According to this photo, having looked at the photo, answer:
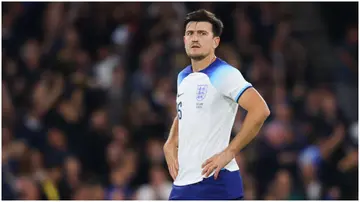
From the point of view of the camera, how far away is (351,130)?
→ 46.0ft

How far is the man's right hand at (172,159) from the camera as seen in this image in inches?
277

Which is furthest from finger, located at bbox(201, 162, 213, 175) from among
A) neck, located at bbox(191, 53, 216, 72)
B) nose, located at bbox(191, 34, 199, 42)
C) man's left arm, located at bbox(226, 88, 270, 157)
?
nose, located at bbox(191, 34, 199, 42)

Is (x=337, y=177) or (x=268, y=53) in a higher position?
(x=268, y=53)

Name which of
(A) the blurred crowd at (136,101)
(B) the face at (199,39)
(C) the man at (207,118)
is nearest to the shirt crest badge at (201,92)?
(C) the man at (207,118)

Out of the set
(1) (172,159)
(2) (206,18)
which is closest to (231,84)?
(2) (206,18)

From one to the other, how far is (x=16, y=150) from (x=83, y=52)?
2886 millimetres

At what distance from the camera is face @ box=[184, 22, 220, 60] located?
6.79m

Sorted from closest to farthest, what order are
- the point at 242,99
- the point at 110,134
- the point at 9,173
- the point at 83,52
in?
the point at 242,99 → the point at 9,173 → the point at 110,134 → the point at 83,52

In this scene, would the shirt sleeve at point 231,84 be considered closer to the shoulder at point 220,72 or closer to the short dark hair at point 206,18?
the shoulder at point 220,72

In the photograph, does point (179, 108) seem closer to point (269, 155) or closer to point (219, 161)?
point (219, 161)

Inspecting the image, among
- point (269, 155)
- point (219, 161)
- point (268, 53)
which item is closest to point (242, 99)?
point (219, 161)

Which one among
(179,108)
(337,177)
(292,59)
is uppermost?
(179,108)

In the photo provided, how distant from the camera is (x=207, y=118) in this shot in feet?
22.1

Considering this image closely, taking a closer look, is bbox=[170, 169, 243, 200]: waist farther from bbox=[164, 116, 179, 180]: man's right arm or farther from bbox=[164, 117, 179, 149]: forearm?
bbox=[164, 117, 179, 149]: forearm
